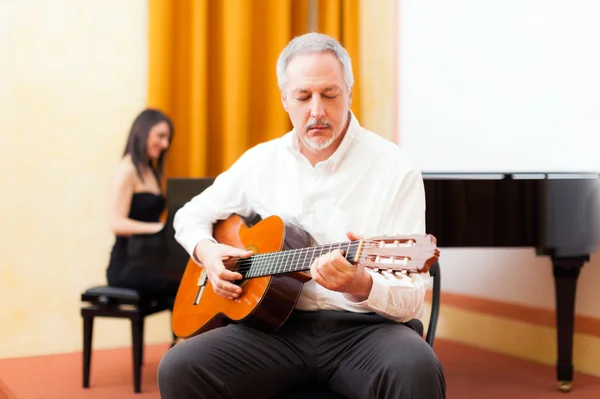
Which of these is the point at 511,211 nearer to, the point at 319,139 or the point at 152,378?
the point at 319,139

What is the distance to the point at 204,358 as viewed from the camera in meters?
1.63

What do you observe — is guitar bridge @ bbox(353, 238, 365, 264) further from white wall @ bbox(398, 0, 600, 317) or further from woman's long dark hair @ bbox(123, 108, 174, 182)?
woman's long dark hair @ bbox(123, 108, 174, 182)

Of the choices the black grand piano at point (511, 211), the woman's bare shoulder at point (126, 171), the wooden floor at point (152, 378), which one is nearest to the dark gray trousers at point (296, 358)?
the black grand piano at point (511, 211)

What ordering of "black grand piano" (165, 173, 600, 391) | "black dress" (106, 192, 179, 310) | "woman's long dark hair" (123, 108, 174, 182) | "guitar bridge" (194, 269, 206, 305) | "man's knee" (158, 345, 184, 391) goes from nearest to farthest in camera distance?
"man's knee" (158, 345, 184, 391) < "guitar bridge" (194, 269, 206, 305) < "black grand piano" (165, 173, 600, 391) < "black dress" (106, 192, 179, 310) < "woman's long dark hair" (123, 108, 174, 182)

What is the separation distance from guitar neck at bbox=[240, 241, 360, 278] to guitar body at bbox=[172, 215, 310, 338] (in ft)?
0.08

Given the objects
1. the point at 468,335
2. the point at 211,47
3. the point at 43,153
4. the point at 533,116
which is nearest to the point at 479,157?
the point at 533,116

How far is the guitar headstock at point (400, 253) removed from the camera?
1.35 meters

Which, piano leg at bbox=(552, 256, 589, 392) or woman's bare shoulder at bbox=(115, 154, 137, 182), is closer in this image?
piano leg at bbox=(552, 256, 589, 392)

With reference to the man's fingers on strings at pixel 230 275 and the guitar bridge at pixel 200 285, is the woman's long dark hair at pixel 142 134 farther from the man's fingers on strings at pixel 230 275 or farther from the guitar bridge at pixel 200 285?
the man's fingers on strings at pixel 230 275

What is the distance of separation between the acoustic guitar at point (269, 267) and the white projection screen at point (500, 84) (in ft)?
5.49

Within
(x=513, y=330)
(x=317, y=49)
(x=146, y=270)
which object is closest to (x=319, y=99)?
(x=317, y=49)

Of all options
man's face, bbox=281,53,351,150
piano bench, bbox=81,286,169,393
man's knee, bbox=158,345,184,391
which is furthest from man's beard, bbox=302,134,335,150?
piano bench, bbox=81,286,169,393

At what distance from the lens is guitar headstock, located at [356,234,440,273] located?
135 cm

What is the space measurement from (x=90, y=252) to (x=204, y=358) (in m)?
2.48
